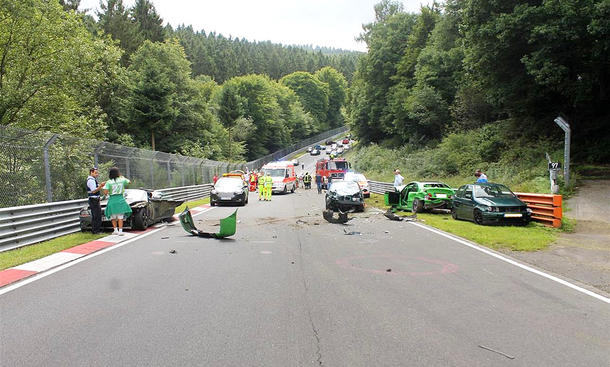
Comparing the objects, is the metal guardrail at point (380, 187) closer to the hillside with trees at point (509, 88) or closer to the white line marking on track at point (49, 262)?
the hillside with trees at point (509, 88)

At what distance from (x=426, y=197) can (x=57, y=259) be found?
12761 millimetres

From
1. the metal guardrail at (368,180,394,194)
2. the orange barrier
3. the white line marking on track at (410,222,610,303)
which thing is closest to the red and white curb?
the white line marking on track at (410,222,610,303)

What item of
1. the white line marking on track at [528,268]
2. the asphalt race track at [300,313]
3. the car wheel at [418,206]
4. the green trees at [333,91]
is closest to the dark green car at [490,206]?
the white line marking on track at [528,268]

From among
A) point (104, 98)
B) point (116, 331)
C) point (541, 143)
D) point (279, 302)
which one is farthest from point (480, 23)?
point (104, 98)

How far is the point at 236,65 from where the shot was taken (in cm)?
10456

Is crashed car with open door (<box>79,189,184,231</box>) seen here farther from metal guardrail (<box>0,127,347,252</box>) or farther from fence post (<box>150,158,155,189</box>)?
fence post (<box>150,158,155,189</box>)

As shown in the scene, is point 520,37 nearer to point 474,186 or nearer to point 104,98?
point 474,186

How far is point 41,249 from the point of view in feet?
30.7

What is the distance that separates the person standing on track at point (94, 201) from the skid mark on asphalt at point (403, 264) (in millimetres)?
6971

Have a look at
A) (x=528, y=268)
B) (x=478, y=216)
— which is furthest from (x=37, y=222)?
(x=478, y=216)

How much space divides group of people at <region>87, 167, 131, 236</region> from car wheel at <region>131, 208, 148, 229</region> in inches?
28.8

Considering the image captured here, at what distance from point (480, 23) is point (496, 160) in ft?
27.6

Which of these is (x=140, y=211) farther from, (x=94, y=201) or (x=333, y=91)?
(x=333, y=91)

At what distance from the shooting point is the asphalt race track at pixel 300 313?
152 inches
